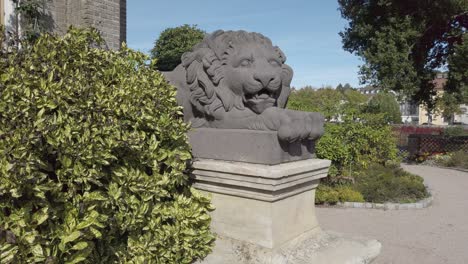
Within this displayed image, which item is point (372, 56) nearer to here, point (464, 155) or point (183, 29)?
point (464, 155)

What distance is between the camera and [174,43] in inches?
1030

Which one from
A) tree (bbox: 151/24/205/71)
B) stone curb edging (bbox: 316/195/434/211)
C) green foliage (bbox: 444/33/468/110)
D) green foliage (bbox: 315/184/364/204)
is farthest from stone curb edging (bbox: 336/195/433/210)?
tree (bbox: 151/24/205/71)

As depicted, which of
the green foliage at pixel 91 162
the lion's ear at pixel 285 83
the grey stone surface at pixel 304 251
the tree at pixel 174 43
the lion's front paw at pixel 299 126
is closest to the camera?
the green foliage at pixel 91 162

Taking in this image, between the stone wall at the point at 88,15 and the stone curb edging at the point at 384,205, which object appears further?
the stone wall at the point at 88,15

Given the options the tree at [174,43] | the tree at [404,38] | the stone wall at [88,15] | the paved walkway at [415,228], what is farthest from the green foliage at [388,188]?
the tree at [174,43]

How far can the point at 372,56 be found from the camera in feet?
43.9

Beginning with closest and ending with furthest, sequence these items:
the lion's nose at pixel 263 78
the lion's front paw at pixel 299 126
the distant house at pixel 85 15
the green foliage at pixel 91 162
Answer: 1. the green foliage at pixel 91 162
2. the lion's front paw at pixel 299 126
3. the lion's nose at pixel 263 78
4. the distant house at pixel 85 15

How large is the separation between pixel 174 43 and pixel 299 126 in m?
24.6

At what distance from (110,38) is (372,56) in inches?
332

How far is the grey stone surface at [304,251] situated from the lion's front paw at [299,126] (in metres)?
0.76

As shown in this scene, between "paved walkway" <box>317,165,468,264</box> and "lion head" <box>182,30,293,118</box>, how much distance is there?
2.93 meters

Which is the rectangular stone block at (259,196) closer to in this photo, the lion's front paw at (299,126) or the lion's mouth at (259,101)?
the lion's front paw at (299,126)

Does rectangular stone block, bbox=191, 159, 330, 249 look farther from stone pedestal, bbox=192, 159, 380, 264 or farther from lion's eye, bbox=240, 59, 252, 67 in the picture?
lion's eye, bbox=240, 59, 252, 67

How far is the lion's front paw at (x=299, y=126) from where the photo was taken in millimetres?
2539
